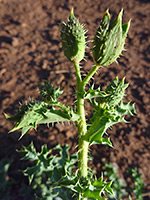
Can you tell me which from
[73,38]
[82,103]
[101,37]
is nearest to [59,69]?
[82,103]

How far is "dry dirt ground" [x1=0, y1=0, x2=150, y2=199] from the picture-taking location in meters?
2.94

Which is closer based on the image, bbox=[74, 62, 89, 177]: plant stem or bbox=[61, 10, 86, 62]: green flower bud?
bbox=[61, 10, 86, 62]: green flower bud

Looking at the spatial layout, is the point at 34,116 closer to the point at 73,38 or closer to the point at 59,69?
Result: the point at 73,38

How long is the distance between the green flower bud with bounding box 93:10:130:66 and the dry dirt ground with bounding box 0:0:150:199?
1.10m

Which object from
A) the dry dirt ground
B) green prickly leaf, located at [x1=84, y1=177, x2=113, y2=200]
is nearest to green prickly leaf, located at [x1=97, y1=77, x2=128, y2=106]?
green prickly leaf, located at [x1=84, y1=177, x2=113, y2=200]

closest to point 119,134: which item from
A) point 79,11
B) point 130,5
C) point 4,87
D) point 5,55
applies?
point 4,87

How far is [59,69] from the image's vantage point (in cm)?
369

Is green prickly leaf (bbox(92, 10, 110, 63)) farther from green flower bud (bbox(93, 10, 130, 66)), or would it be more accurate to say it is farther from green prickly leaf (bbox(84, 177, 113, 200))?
green prickly leaf (bbox(84, 177, 113, 200))

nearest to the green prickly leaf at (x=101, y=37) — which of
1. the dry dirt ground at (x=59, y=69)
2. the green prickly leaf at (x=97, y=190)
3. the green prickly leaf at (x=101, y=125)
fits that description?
the green prickly leaf at (x=101, y=125)

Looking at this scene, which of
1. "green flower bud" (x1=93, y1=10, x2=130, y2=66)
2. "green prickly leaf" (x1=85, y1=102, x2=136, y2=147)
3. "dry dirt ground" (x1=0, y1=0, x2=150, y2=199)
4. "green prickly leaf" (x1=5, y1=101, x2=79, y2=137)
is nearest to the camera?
"green flower bud" (x1=93, y1=10, x2=130, y2=66)

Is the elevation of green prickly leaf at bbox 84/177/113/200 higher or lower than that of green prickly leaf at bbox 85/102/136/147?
lower

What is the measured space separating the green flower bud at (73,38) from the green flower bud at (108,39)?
108 millimetres

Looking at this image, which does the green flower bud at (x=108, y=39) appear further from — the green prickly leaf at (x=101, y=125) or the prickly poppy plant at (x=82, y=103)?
the green prickly leaf at (x=101, y=125)

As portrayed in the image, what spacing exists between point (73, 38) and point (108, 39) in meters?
0.24
